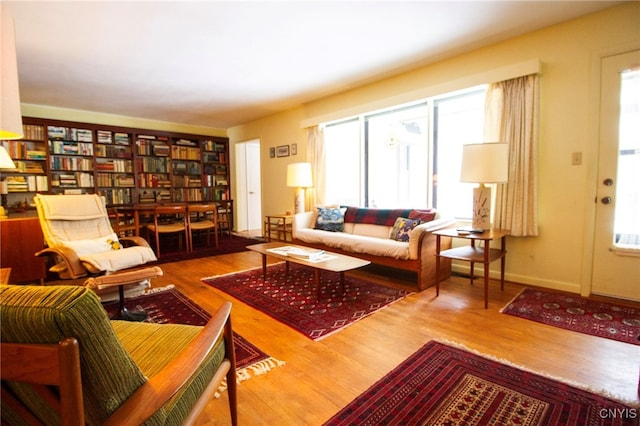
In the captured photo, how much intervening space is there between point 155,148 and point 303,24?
181 inches

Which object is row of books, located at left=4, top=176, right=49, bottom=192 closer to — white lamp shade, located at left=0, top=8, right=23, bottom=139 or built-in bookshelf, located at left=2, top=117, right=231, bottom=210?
built-in bookshelf, located at left=2, top=117, right=231, bottom=210

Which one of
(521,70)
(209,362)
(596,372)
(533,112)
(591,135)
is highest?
(521,70)

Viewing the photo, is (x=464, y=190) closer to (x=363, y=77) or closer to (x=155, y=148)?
(x=363, y=77)

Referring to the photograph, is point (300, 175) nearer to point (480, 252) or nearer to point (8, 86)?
point (480, 252)

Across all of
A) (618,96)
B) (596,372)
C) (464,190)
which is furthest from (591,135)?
(596,372)

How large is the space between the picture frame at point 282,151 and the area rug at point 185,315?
3.29 metres

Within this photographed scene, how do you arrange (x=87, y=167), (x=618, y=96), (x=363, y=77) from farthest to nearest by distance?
(x=87, y=167) < (x=363, y=77) < (x=618, y=96)

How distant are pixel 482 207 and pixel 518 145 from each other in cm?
76

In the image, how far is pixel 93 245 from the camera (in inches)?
115

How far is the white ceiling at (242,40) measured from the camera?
2523mm

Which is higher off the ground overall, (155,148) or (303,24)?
(303,24)

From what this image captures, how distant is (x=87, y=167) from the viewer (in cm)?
554

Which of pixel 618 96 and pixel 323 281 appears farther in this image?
pixel 323 281

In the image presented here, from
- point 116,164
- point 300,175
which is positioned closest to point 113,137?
point 116,164
